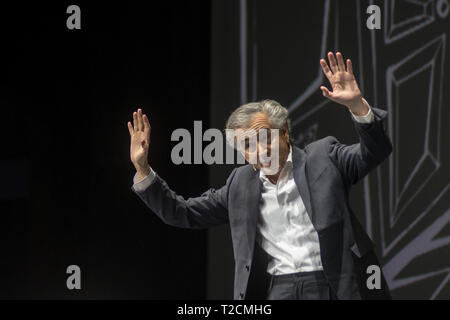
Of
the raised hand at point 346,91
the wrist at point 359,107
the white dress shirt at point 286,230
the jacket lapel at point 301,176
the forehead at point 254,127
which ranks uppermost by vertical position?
the raised hand at point 346,91

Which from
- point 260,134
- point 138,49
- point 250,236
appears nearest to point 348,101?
point 260,134

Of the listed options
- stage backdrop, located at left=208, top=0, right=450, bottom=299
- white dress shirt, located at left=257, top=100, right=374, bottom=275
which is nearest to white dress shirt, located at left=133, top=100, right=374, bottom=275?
white dress shirt, located at left=257, top=100, right=374, bottom=275

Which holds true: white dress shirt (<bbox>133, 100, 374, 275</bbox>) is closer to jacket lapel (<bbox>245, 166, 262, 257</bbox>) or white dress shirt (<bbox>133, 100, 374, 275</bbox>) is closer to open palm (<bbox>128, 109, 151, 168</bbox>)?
jacket lapel (<bbox>245, 166, 262, 257</bbox>)

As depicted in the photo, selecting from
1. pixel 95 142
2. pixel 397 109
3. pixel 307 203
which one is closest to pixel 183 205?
pixel 307 203

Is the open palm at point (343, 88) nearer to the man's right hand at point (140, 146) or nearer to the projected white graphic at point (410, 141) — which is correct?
the man's right hand at point (140, 146)

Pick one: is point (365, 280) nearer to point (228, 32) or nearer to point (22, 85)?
point (228, 32)

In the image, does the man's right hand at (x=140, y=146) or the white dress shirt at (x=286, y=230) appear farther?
the man's right hand at (x=140, y=146)

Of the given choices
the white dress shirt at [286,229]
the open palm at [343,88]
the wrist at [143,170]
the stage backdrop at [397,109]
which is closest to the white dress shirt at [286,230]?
the white dress shirt at [286,229]

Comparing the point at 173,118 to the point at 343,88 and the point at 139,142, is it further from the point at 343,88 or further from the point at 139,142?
the point at 343,88

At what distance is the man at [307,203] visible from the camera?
2152mm

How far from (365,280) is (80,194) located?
1.85m

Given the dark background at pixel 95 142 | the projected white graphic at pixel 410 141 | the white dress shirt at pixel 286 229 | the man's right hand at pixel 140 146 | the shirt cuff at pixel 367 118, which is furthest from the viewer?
the dark background at pixel 95 142

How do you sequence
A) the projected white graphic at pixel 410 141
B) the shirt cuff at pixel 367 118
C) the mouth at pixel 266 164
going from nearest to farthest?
the shirt cuff at pixel 367 118 < the mouth at pixel 266 164 < the projected white graphic at pixel 410 141

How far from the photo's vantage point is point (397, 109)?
3.33m
